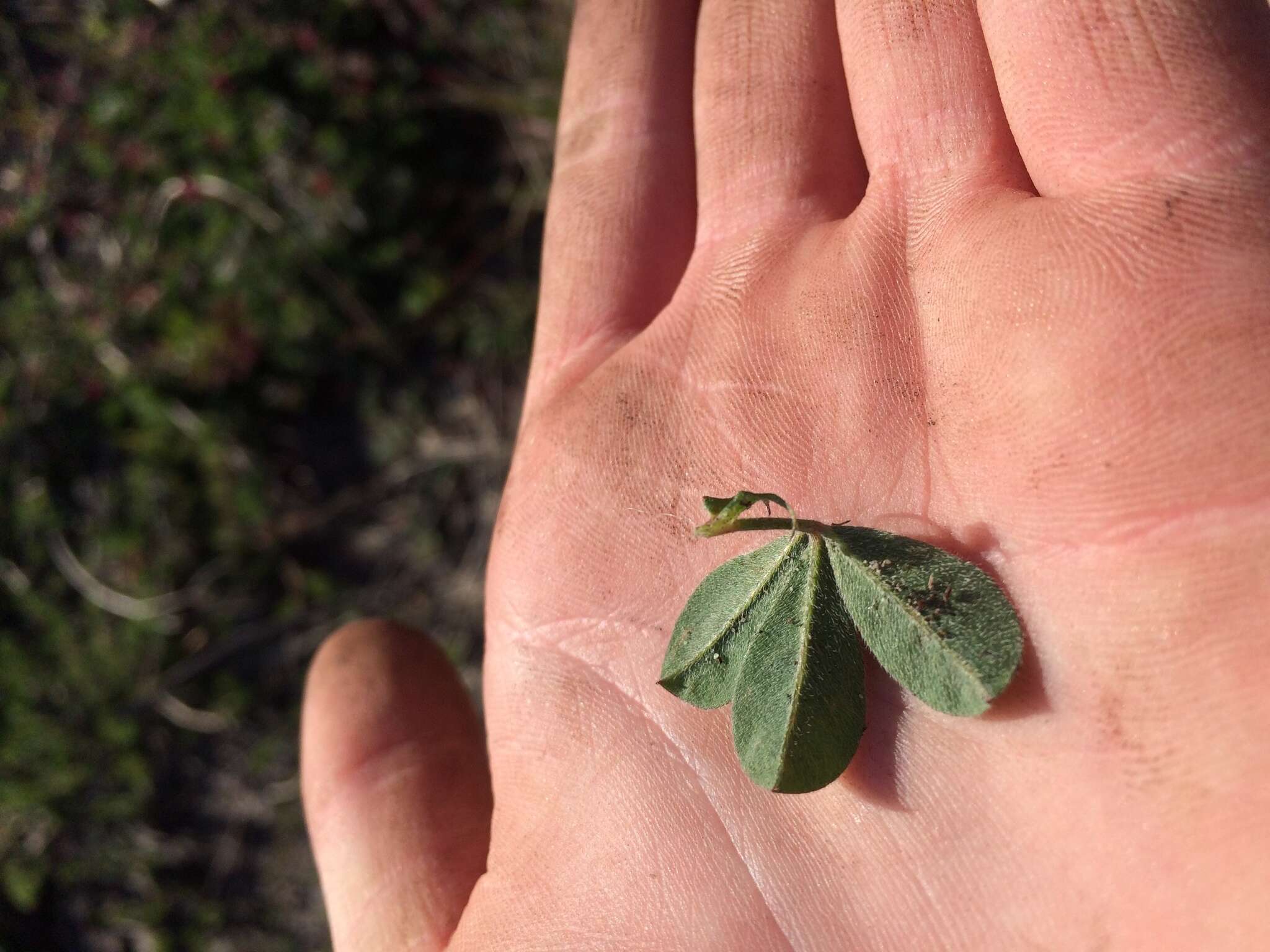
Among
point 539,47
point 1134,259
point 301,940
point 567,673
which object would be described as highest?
point 1134,259

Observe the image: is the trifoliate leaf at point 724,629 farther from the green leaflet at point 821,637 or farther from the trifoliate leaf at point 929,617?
the trifoliate leaf at point 929,617


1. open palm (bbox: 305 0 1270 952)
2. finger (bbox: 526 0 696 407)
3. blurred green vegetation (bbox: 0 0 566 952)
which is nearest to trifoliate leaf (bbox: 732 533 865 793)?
open palm (bbox: 305 0 1270 952)

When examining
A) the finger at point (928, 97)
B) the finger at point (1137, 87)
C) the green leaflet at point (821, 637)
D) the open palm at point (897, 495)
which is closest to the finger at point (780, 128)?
the open palm at point (897, 495)

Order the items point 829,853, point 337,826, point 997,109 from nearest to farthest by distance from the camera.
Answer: point 829,853 → point 997,109 → point 337,826

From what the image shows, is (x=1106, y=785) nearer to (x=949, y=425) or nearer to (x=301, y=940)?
(x=949, y=425)

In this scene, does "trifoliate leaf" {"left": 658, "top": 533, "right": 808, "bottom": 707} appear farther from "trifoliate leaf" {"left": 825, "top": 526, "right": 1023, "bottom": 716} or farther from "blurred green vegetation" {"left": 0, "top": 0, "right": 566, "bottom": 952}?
"blurred green vegetation" {"left": 0, "top": 0, "right": 566, "bottom": 952}

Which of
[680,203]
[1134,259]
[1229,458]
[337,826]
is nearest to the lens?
[1229,458]

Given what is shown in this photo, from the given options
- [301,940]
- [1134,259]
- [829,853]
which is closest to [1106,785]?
[829,853]
